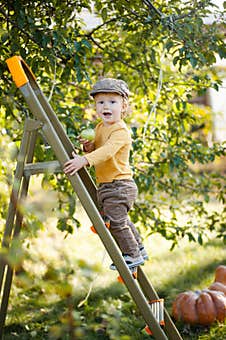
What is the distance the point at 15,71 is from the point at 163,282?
276 centimetres

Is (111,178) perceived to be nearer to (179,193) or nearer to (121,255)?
(121,255)

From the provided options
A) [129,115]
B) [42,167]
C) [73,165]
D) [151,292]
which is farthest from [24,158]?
[129,115]

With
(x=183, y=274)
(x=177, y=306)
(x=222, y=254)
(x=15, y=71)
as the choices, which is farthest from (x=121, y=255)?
(x=222, y=254)

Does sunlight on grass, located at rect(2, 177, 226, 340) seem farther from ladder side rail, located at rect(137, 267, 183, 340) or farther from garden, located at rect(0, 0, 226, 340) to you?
ladder side rail, located at rect(137, 267, 183, 340)

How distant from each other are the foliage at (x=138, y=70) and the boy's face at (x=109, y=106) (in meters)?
0.37

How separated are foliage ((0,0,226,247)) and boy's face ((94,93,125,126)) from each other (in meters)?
0.37

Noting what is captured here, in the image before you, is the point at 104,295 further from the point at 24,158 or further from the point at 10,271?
the point at 24,158

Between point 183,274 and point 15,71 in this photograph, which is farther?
point 183,274

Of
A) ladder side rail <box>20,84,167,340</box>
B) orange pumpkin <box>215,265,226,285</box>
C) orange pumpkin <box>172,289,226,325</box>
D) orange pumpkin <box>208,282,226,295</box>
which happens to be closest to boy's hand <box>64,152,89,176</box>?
ladder side rail <box>20,84,167,340</box>

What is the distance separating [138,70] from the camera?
404 cm

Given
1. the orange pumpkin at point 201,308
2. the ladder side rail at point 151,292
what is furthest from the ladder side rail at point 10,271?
the orange pumpkin at point 201,308

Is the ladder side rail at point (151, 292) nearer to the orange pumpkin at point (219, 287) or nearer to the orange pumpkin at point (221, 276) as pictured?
the orange pumpkin at point (219, 287)

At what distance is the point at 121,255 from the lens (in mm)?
2416

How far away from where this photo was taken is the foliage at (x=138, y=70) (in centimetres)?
303
